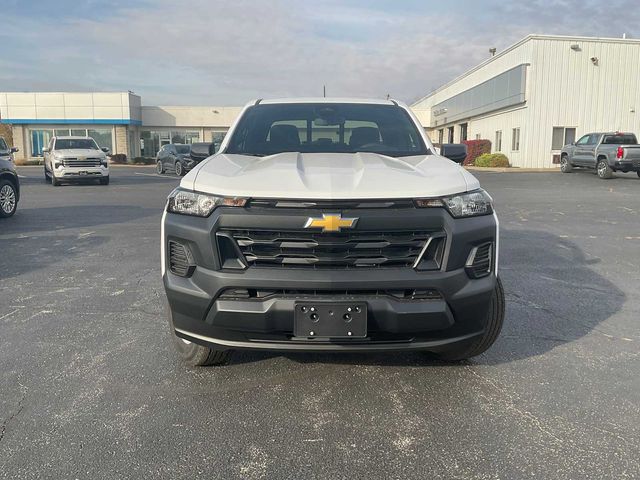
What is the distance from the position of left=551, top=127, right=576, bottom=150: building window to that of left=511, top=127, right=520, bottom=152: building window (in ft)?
6.28

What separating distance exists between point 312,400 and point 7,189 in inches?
402

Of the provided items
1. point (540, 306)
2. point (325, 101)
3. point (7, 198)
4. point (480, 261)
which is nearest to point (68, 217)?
point (7, 198)

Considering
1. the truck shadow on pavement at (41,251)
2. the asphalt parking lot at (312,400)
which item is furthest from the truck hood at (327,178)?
the truck shadow on pavement at (41,251)

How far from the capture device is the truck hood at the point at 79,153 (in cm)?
1964

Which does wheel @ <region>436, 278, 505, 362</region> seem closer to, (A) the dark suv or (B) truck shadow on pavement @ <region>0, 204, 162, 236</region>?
(B) truck shadow on pavement @ <region>0, 204, 162, 236</region>

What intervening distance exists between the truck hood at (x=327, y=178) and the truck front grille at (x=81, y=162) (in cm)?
1814

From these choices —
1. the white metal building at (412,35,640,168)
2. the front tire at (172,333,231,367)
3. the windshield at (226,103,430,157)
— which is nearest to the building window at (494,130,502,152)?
the white metal building at (412,35,640,168)

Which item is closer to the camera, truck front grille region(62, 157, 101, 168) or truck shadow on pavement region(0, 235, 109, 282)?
truck shadow on pavement region(0, 235, 109, 282)

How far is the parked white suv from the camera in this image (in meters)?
19.6

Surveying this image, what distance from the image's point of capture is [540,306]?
195 inches

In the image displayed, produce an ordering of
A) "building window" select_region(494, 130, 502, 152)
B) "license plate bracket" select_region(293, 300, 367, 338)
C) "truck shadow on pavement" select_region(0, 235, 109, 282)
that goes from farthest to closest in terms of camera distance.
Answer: "building window" select_region(494, 130, 502, 152) → "truck shadow on pavement" select_region(0, 235, 109, 282) → "license plate bracket" select_region(293, 300, 367, 338)

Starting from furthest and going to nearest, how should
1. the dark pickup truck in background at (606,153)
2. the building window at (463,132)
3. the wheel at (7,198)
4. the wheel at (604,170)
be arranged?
the building window at (463,132)
the wheel at (604,170)
the dark pickup truck in background at (606,153)
the wheel at (7,198)

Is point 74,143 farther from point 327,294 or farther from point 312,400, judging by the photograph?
point 327,294

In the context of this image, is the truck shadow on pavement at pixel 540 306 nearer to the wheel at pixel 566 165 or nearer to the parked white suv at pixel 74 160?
the parked white suv at pixel 74 160
